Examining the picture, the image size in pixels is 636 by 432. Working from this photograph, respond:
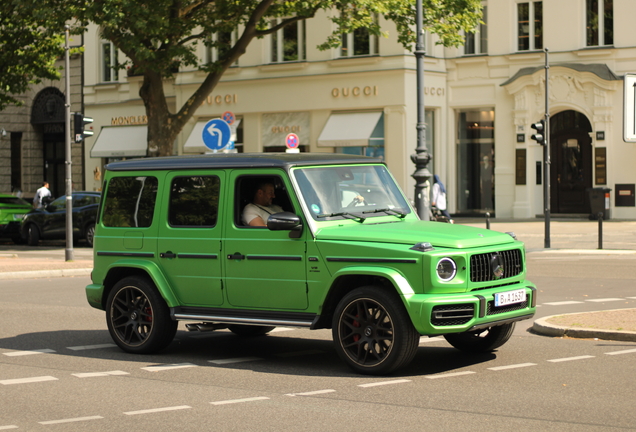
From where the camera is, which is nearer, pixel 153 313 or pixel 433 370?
pixel 433 370

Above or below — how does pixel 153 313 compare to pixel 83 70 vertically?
below

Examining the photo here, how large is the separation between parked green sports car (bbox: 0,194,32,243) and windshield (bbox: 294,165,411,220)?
2389cm

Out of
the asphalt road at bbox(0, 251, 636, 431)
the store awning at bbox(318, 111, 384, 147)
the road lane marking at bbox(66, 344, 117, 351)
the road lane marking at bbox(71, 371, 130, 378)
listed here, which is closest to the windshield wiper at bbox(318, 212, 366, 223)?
the asphalt road at bbox(0, 251, 636, 431)

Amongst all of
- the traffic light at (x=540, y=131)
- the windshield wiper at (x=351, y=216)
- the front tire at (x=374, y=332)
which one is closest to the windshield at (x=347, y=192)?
the windshield wiper at (x=351, y=216)

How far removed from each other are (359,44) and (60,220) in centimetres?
1303

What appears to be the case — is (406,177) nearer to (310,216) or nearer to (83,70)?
(83,70)

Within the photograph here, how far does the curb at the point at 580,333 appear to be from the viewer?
9727 mm

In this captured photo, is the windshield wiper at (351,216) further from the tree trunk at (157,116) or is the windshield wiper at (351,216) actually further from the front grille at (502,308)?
the tree trunk at (157,116)

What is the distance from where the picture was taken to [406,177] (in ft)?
114

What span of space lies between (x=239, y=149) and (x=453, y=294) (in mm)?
31535

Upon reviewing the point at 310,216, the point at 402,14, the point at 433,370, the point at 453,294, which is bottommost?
the point at 433,370

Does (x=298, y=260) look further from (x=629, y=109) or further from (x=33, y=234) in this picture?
(x=33, y=234)

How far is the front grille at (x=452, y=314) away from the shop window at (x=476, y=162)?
2844 cm

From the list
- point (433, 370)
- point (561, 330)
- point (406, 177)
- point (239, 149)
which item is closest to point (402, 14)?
point (406, 177)
